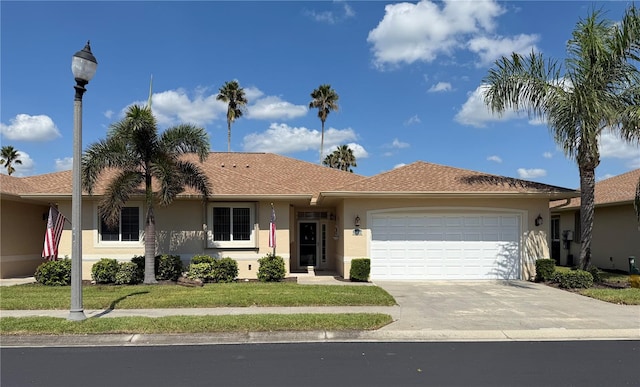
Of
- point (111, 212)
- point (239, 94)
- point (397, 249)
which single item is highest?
point (239, 94)

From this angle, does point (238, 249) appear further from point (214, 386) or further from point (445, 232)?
point (214, 386)

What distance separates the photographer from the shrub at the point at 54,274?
47.0 ft

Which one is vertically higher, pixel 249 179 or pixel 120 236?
pixel 249 179

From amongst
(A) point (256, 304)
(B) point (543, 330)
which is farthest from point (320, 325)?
(B) point (543, 330)

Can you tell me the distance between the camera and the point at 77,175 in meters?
8.95

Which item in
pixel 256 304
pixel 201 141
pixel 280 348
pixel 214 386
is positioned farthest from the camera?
pixel 201 141

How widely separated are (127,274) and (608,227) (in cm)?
1884

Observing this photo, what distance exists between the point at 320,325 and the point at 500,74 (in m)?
10.3

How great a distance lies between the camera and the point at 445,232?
52.5 feet

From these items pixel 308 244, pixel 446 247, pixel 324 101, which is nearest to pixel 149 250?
pixel 308 244

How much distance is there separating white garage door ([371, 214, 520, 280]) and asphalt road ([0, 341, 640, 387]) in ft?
26.9

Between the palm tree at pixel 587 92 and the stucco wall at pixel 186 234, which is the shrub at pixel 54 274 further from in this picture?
the palm tree at pixel 587 92

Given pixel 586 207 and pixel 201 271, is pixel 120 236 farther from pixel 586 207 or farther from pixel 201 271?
Result: pixel 586 207

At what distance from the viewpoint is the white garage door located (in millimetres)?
15922
